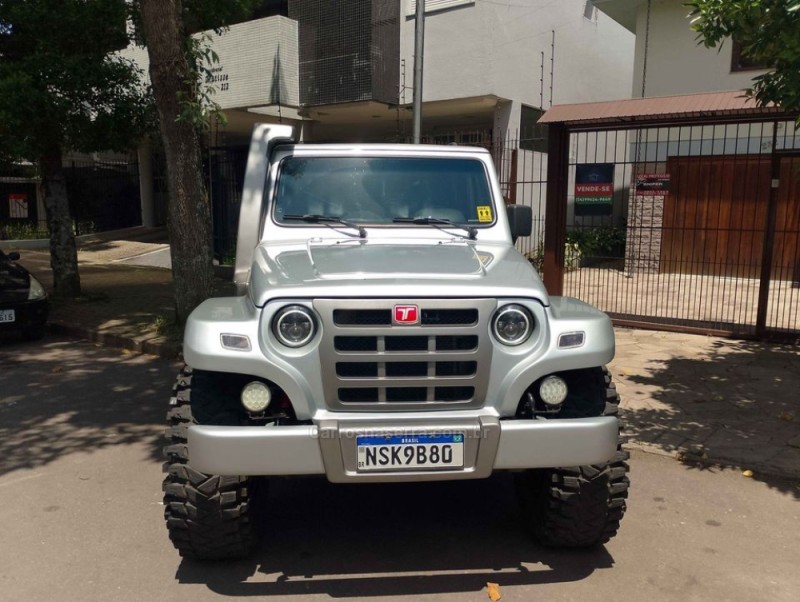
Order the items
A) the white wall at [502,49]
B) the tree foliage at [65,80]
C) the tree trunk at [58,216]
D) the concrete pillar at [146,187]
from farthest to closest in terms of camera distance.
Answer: the concrete pillar at [146,187]
the white wall at [502,49]
the tree trunk at [58,216]
the tree foliage at [65,80]

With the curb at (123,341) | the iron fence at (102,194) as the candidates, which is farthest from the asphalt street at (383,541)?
the iron fence at (102,194)

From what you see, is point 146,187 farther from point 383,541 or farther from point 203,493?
point 203,493

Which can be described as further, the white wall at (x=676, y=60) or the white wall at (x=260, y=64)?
the white wall at (x=260, y=64)

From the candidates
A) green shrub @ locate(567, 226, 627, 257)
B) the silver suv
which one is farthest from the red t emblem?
green shrub @ locate(567, 226, 627, 257)

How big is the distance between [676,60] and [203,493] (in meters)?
13.5

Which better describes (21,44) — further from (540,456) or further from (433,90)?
(540,456)

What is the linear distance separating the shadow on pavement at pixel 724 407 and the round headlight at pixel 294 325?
3.17m

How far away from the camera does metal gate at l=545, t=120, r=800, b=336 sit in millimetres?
9688

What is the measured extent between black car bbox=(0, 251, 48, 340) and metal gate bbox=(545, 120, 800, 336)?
22.1ft

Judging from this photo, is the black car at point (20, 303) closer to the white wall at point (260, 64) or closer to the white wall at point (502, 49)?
the white wall at point (260, 64)

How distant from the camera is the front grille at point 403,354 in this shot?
121 inches

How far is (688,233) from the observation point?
1333cm

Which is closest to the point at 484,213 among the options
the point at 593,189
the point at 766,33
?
the point at 766,33

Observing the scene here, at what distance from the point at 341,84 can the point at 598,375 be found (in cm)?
1309
